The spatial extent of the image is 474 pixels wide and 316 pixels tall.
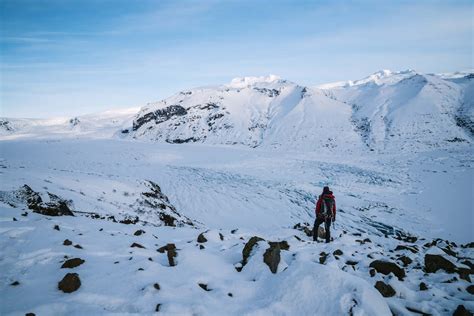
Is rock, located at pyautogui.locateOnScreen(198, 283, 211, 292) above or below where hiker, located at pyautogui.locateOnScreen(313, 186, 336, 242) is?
above

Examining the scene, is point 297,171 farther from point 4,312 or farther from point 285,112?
point 285,112

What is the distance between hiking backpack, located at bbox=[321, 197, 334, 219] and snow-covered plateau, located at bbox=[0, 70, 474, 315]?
86 centimetres

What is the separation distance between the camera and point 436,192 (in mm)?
20609

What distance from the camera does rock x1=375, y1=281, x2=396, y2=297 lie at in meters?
4.65

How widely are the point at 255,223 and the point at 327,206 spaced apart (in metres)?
7.16

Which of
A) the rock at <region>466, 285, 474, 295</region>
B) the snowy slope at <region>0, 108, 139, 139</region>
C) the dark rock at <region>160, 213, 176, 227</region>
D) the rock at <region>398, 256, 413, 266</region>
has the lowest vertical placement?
the dark rock at <region>160, 213, 176, 227</region>

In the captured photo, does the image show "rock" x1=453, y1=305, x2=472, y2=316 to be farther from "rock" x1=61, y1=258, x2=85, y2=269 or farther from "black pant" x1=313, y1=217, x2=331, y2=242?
"rock" x1=61, y1=258, x2=85, y2=269

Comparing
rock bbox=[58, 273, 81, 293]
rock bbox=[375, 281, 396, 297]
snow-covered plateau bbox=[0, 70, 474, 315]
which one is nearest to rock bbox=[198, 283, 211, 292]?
snow-covered plateau bbox=[0, 70, 474, 315]

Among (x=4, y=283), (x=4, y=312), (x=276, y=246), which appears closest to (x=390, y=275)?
(x=276, y=246)

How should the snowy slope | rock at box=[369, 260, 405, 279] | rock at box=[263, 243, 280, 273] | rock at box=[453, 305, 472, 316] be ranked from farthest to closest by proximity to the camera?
the snowy slope → rock at box=[369, 260, 405, 279] → rock at box=[263, 243, 280, 273] → rock at box=[453, 305, 472, 316]

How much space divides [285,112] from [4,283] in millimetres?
56049

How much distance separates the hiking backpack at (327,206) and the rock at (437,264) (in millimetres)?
2960

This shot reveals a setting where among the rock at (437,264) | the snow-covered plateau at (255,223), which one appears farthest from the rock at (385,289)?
the rock at (437,264)

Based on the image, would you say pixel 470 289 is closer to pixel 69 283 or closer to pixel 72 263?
pixel 69 283
